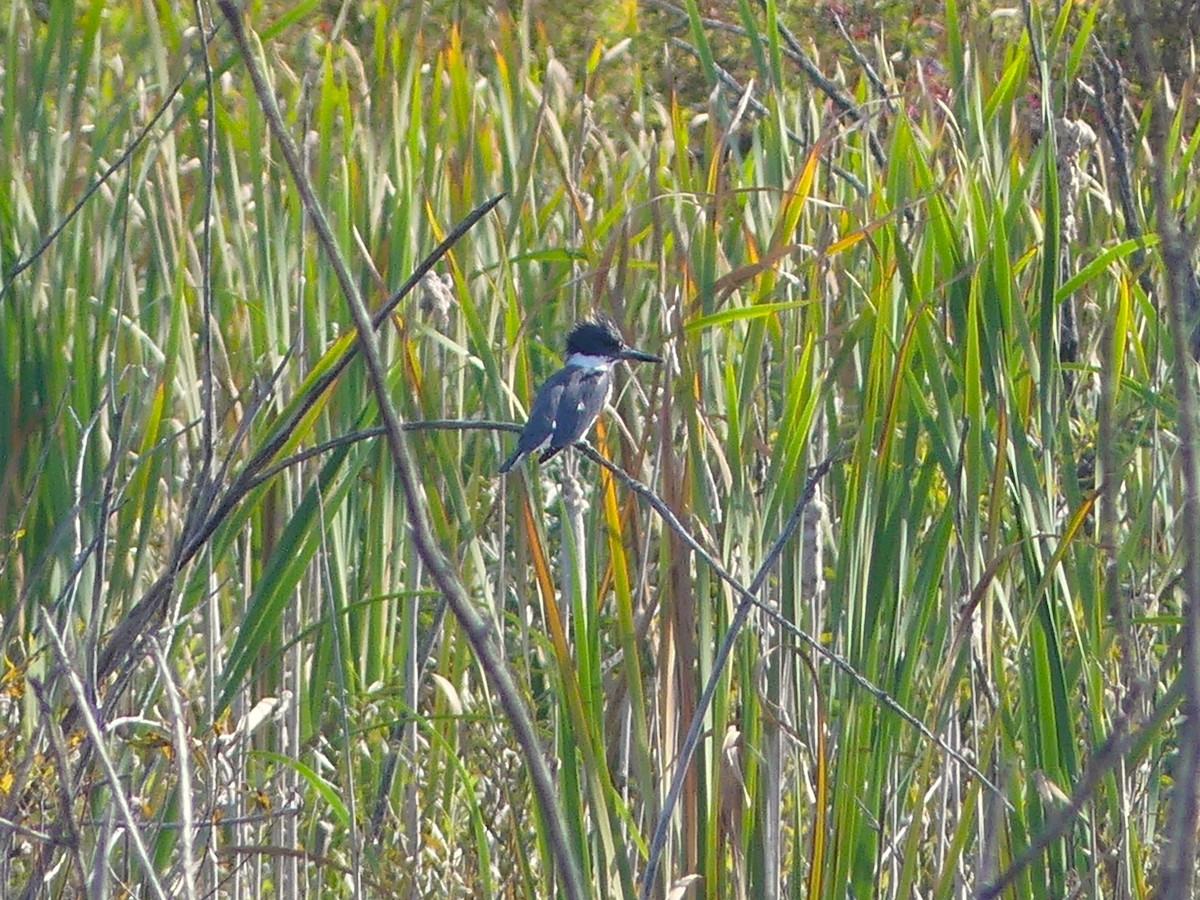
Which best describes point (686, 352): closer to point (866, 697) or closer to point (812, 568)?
point (812, 568)

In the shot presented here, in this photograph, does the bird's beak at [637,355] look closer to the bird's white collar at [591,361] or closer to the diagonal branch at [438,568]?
the bird's white collar at [591,361]

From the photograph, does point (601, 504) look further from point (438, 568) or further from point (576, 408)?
point (438, 568)

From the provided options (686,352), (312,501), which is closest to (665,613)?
(686,352)

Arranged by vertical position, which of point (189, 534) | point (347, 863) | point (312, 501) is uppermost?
point (189, 534)

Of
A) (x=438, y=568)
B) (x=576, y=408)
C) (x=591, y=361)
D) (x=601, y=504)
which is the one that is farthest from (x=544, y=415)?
(x=438, y=568)

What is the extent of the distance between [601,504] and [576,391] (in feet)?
1.67

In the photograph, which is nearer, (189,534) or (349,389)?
(189,534)

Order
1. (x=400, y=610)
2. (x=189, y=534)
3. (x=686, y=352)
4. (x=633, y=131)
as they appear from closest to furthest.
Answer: (x=189, y=534)
(x=686, y=352)
(x=400, y=610)
(x=633, y=131)

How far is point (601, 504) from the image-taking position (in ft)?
6.82

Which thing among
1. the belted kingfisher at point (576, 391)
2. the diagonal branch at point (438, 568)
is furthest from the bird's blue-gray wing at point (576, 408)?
the diagonal branch at point (438, 568)

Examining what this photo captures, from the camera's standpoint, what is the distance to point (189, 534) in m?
1.29

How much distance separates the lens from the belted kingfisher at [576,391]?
6.74ft

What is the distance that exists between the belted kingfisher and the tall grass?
0.07 metres

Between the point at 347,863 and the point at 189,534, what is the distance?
1.00 m
